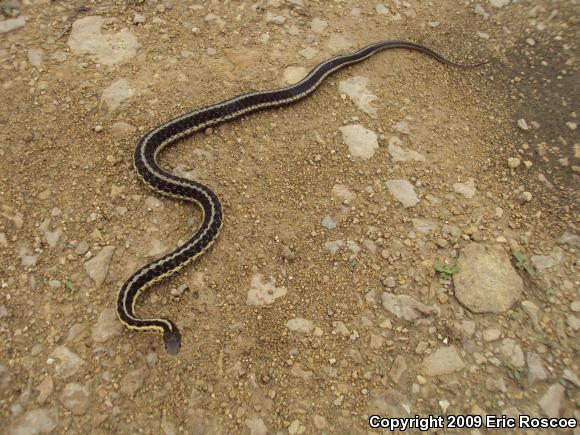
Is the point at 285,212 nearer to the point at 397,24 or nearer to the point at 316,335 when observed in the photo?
the point at 316,335

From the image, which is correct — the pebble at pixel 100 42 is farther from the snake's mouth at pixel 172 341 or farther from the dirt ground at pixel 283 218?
the snake's mouth at pixel 172 341

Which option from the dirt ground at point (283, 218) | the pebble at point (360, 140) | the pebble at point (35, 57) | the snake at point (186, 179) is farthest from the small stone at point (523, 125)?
the pebble at point (35, 57)

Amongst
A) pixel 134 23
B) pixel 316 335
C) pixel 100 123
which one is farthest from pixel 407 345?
pixel 134 23

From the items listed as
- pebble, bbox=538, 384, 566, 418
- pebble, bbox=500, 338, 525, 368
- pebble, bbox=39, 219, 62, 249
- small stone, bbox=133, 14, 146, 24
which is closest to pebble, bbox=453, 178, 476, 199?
pebble, bbox=500, 338, 525, 368

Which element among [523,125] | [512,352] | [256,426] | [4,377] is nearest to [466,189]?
[523,125]

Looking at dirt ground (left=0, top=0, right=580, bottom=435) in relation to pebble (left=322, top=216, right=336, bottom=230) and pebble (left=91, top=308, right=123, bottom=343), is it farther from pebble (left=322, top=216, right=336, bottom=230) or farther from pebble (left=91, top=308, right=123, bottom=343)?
pebble (left=322, top=216, right=336, bottom=230)

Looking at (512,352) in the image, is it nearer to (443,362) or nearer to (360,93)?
(443,362)
